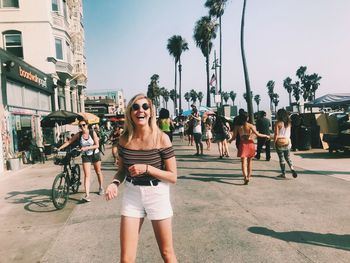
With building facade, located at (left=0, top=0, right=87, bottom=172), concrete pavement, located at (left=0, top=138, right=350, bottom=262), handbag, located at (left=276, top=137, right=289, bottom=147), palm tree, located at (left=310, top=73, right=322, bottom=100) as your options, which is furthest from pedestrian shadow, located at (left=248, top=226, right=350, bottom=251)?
palm tree, located at (left=310, top=73, right=322, bottom=100)

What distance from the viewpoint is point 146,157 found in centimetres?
281

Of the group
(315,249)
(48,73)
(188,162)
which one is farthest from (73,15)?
(315,249)

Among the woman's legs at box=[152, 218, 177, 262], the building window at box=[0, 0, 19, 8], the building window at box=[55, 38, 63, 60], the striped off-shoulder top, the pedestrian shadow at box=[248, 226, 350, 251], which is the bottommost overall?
the pedestrian shadow at box=[248, 226, 350, 251]

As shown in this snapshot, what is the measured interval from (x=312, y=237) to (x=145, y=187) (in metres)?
2.92

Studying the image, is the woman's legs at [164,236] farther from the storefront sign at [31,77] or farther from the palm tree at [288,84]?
the palm tree at [288,84]

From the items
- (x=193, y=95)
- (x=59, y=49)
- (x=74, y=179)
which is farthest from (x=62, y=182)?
(x=193, y=95)

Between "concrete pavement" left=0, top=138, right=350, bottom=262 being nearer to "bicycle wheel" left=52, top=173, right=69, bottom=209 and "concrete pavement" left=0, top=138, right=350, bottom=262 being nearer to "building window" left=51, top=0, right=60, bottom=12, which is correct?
"bicycle wheel" left=52, top=173, right=69, bottom=209

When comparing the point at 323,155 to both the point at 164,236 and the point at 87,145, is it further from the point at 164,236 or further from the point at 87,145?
the point at 164,236

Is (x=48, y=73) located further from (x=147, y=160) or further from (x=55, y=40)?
(x=147, y=160)

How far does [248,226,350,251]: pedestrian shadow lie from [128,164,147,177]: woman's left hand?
2749 mm

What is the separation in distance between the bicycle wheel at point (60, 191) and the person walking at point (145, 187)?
4091 millimetres

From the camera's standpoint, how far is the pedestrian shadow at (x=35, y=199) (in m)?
6.76

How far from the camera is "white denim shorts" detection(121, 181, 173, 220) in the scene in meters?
2.77

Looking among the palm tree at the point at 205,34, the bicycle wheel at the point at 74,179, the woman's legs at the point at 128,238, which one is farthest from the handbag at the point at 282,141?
the palm tree at the point at 205,34
